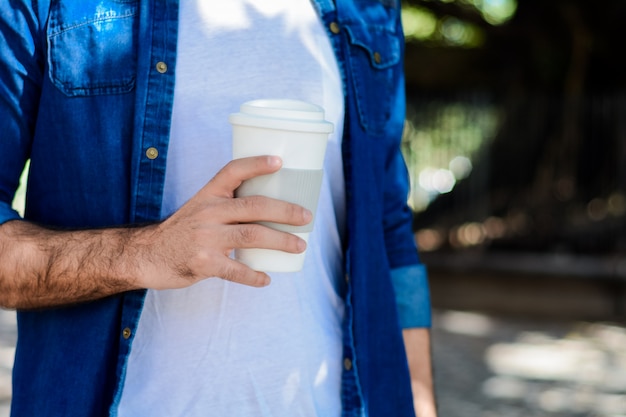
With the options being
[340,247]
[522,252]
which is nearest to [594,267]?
[522,252]

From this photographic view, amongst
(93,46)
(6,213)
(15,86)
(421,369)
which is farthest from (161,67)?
(421,369)

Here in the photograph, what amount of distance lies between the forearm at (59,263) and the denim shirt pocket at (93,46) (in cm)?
23

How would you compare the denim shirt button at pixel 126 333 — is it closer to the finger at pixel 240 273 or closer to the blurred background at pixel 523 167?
the finger at pixel 240 273

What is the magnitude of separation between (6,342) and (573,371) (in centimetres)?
462

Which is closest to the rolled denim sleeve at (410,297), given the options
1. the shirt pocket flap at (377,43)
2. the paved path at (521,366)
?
the shirt pocket flap at (377,43)

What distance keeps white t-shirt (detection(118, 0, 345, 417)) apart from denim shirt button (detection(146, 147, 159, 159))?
46 mm

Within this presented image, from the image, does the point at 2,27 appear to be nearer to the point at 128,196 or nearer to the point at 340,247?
the point at 128,196

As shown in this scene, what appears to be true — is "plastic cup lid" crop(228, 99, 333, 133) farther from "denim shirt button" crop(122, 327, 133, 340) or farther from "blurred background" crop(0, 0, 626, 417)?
"blurred background" crop(0, 0, 626, 417)

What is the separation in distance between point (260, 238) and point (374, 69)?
2.18 feet

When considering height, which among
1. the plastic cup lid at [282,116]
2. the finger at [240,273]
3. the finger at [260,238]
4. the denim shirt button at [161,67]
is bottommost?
the finger at [240,273]

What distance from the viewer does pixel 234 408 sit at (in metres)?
1.35

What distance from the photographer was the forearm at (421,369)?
1.67 m

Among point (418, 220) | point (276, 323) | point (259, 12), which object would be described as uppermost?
point (418, 220)

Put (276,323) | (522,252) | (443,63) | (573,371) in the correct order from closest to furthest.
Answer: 1. (276,323)
2. (573,371)
3. (522,252)
4. (443,63)
